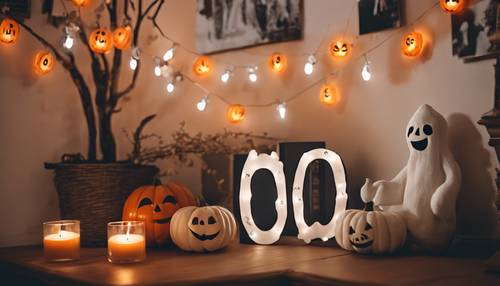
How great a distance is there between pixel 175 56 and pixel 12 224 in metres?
0.82

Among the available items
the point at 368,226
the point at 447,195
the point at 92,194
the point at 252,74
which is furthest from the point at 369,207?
the point at 92,194

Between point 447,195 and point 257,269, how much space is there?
49 centimetres

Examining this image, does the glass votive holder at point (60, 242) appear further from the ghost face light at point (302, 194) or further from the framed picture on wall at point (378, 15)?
the framed picture on wall at point (378, 15)

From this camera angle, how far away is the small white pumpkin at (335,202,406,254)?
4.52 feet

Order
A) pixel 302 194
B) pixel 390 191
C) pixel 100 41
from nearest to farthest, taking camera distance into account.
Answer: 1. pixel 390 191
2. pixel 302 194
3. pixel 100 41

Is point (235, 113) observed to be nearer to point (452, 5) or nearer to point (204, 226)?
point (204, 226)

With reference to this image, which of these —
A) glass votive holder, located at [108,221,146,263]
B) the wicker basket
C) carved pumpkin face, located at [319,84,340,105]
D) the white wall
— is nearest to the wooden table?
glass votive holder, located at [108,221,146,263]

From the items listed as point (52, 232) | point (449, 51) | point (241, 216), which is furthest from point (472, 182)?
point (52, 232)

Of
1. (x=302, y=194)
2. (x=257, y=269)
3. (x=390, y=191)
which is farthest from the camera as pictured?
(x=302, y=194)

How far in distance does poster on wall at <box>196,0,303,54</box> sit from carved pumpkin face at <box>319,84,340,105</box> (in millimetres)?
213

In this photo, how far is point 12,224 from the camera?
182 cm

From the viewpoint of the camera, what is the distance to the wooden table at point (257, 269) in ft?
3.82

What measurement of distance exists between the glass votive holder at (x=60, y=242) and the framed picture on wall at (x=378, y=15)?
998 millimetres

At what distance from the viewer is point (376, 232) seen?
4.52 ft
